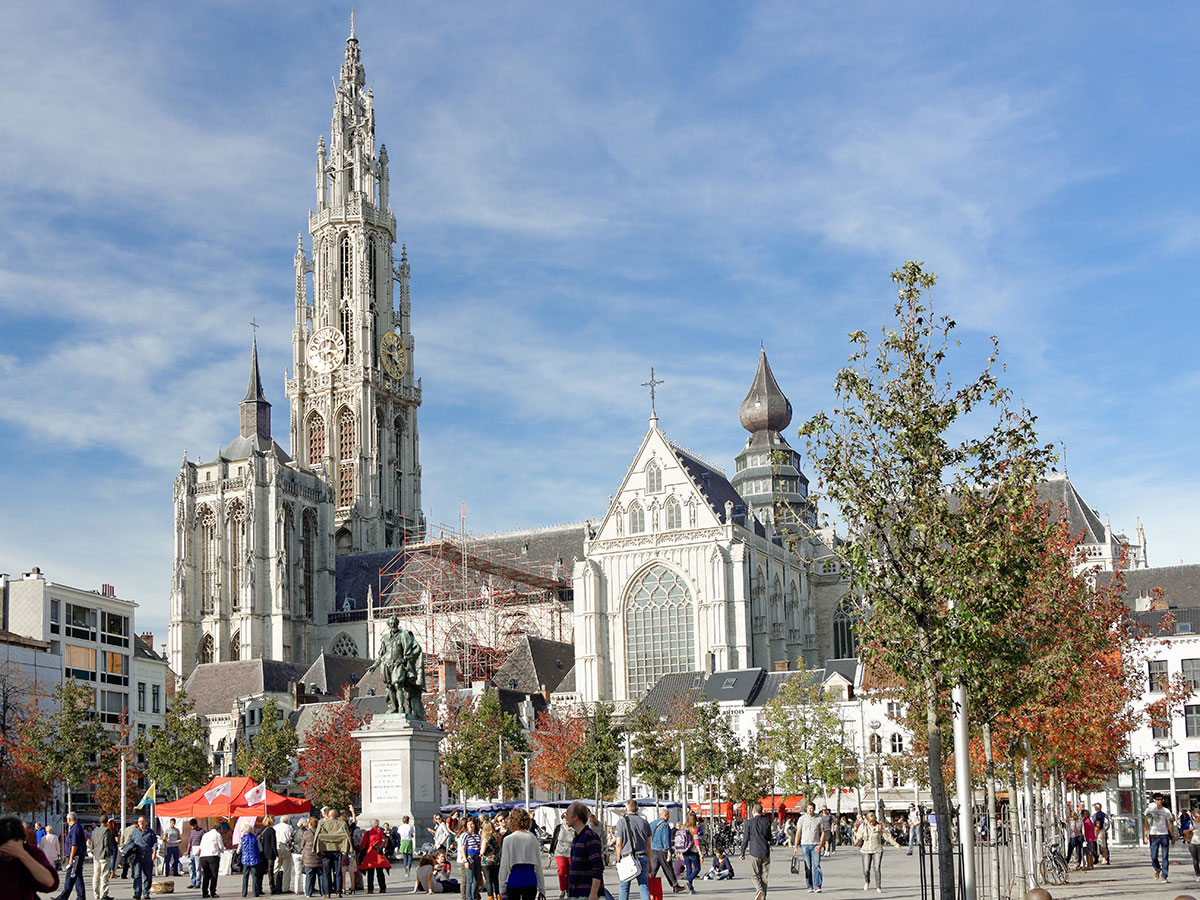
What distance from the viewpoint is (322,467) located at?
4289 inches

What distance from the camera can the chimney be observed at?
243 feet

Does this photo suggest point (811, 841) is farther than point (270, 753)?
No

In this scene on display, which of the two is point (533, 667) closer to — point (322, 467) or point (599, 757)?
point (599, 757)

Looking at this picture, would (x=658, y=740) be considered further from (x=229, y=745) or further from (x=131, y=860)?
(x=131, y=860)

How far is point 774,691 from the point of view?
221 feet

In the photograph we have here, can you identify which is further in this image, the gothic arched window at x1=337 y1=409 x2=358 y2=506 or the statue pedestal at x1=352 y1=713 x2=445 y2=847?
the gothic arched window at x1=337 y1=409 x2=358 y2=506

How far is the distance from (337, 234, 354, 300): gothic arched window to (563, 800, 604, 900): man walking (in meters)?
105

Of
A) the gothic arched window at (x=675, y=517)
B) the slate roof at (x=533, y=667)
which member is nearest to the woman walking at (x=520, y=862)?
the slate roof at (x=533, y=667)

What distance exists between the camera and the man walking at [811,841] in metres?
23.3

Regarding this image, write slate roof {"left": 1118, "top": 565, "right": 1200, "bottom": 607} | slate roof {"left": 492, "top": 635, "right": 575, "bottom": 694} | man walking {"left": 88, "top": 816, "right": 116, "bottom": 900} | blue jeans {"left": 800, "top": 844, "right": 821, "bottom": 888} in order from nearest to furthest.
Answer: blue jeans {"left": 800, "top": 844, "right": 821, "bottom": 888}, man walking {"left": 88, "top": 816, "right": 116, "bottom": 900}, slate roof {"left": 1118, "top": 565, "right": 1200, "bottom": 607}, slate roof {"left": 492, "top": 635, "right": 575, "bottom": 694}

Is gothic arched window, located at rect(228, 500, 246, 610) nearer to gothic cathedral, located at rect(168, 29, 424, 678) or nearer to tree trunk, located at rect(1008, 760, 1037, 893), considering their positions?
gothic cathedral, located at rect(168, 29, 424, 678)

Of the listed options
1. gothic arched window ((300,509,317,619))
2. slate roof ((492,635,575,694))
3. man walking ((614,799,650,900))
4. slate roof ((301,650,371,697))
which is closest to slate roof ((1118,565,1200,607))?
slate roof ((492,635,575,694))

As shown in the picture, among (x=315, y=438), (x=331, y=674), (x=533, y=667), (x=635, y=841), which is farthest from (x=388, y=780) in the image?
(x=315, y=438)

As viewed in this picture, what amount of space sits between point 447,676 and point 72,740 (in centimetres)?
2610
